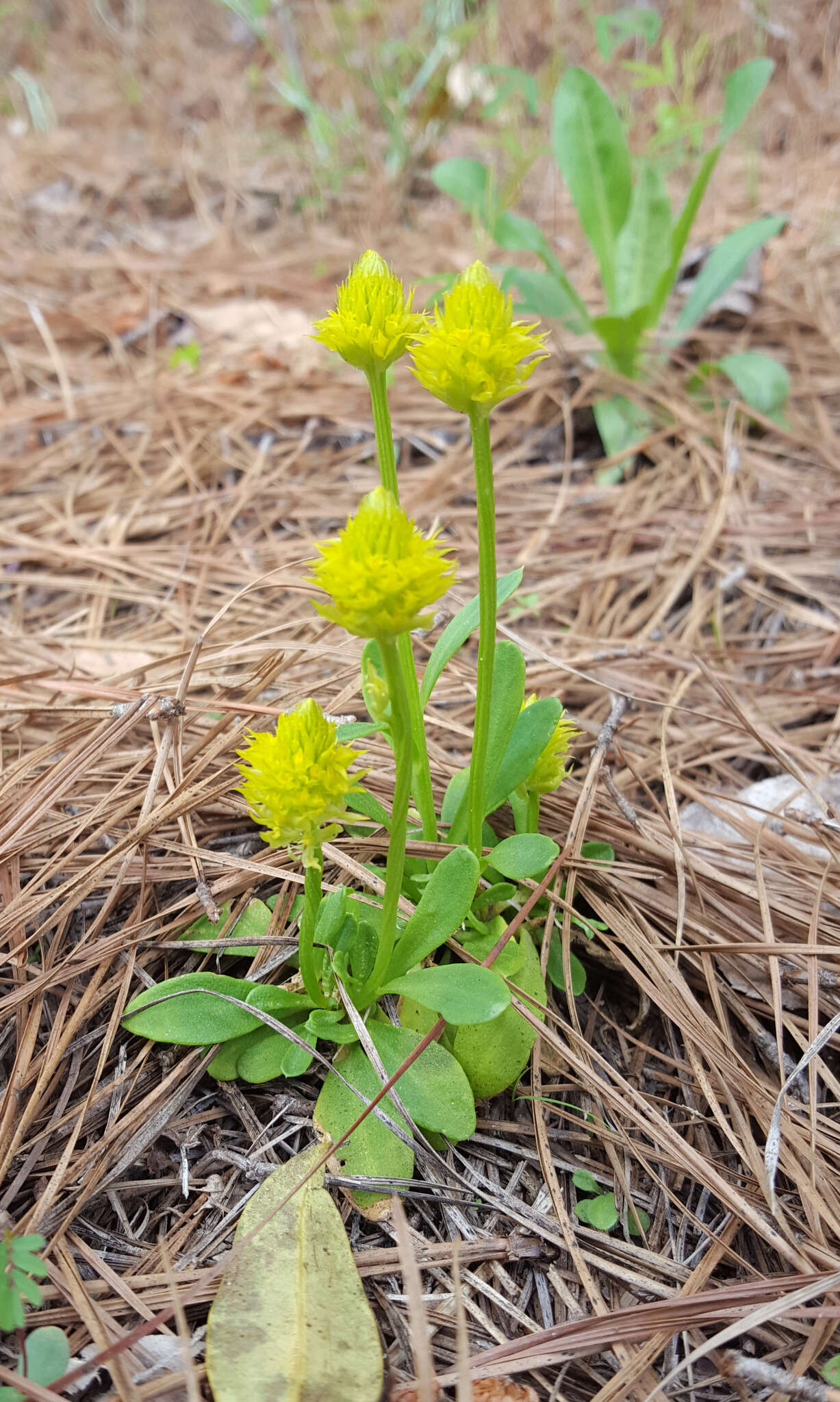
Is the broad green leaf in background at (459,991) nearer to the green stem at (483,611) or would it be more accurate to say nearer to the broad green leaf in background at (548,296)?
the green stem at (483,611)

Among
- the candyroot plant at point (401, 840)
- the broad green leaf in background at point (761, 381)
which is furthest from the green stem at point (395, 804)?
the broad green leaf in background at point (761, 381)

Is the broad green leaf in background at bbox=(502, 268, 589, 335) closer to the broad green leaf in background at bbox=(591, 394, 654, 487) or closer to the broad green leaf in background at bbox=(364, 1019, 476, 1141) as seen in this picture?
the broad green leaf in background at bbox=(591, 394, 654, 487)

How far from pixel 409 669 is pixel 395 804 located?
0.88ft

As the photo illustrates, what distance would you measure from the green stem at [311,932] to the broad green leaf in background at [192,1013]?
0.10 meters

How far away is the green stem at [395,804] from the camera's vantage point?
985mm

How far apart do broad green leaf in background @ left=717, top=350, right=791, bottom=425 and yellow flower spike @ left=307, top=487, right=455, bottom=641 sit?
2067 mm

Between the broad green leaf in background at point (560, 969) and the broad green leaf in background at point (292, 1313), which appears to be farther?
the broad green leaf in background at point (560, 969)

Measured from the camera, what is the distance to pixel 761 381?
2602 mm


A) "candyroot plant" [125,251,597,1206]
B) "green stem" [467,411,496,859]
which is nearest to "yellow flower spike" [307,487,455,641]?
"candyroot plant" [125,251,597,1206]

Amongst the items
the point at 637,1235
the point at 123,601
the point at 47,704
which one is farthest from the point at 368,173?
the point at 637,1235

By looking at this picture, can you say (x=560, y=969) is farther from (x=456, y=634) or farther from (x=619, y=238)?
(x=619, y=238)

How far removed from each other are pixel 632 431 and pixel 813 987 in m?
1.84

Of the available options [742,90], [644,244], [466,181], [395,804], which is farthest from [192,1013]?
[742,90]

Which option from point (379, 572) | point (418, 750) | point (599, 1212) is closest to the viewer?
point (379, 572)
